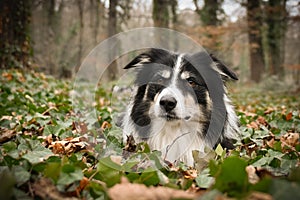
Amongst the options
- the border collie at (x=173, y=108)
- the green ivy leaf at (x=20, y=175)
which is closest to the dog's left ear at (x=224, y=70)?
the border collie at (x=173, y=108)

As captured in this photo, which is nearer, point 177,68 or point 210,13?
point 177,68

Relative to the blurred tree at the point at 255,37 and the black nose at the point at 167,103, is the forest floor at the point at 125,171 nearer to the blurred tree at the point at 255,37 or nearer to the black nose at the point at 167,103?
the black nose at the point at 167,103

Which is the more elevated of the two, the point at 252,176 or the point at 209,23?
the point at 209,23

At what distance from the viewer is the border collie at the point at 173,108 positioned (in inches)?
138

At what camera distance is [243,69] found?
43.9 metres

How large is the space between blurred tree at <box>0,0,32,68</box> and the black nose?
6701mm

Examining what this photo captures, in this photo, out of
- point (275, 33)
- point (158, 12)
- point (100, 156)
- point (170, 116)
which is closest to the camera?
point (100, 156)

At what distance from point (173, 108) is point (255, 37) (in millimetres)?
19278

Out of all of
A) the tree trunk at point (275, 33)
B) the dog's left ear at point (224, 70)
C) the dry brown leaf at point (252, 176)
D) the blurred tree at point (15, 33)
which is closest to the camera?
the dry brown leaf at point (252, 176)

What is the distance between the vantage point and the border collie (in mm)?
3516

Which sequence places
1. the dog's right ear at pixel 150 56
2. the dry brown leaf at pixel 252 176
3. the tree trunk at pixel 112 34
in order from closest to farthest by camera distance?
the dry brown leaf at pixel 252 176 → the dog's right ear at pixel 150 56 → the tree trunk at pixel 112 34

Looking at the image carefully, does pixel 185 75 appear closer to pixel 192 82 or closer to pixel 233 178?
pixel 192 82

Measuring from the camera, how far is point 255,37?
21.1 metres

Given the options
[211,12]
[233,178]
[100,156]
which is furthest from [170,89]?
[211,12]
